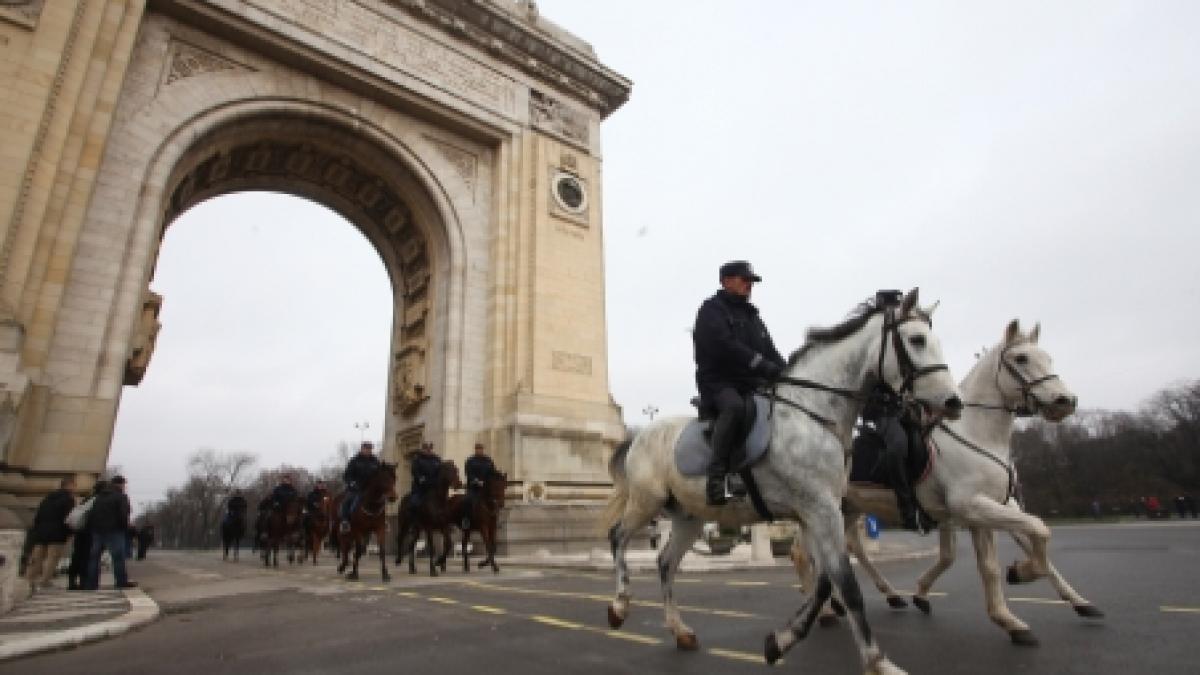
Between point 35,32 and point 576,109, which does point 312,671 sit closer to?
point 35,32

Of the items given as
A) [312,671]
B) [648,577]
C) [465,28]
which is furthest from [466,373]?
[312,671]

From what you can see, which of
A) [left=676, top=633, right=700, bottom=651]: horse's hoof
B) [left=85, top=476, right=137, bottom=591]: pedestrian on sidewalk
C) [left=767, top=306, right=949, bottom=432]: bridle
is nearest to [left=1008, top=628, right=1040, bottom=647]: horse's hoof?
[left=767, top=306, right=949, bottom=432]: bridle

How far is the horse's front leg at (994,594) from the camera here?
4105mm

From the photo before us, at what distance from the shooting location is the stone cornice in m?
18.1

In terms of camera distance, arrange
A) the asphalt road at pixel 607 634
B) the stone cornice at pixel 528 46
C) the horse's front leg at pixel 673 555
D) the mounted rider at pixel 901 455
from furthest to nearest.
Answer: the stone cornice at pixel 528 46
the mounted rider at pixel 901 455
the horse's front leg at pixel 673 555
the asphalt road at pixel 607 634

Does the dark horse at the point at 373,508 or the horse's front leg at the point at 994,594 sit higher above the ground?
the dark horse at the point at 373,508

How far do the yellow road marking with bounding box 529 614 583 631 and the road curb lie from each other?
3668mm

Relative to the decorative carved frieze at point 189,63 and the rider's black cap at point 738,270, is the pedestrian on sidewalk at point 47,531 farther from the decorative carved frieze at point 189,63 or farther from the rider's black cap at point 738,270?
the rider's black cap at point 738,270

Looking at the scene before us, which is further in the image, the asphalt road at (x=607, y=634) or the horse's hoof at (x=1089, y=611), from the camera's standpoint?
the horse's hoof at (x=1089, y=611)

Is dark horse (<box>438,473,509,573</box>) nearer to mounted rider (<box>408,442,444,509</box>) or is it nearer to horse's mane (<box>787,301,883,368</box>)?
mounted rider (<box>408,442,444,509</box>)

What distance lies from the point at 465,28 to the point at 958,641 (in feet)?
63.4

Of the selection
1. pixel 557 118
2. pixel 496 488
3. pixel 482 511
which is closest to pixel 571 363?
pixel 496 488

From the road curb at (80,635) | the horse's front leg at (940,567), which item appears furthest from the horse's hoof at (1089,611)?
the road curb at (80,635)

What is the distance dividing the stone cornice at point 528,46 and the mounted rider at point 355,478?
520 inches
